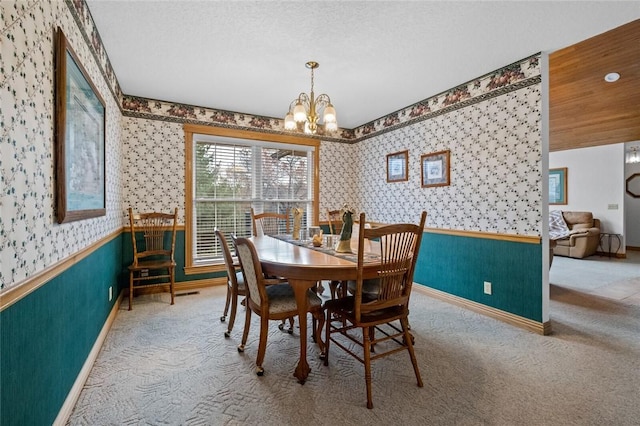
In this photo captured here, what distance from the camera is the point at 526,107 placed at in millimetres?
2734

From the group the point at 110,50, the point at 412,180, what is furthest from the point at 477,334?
the point at 110,50

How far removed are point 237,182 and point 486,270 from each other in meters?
3.44

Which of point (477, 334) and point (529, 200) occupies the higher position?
point (529, 200)

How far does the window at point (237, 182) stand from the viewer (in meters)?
4.15

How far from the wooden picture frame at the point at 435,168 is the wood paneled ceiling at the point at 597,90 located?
1.53 m

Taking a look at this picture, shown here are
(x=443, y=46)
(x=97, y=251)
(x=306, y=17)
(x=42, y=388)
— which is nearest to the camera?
(x=42, y=388)

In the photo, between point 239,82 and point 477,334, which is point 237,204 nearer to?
point 239,82

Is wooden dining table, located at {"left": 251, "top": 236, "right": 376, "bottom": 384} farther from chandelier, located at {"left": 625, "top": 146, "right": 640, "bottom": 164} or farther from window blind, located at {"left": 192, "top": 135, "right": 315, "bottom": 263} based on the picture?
chandelier, located at {"left": 625, "top": 146, "right": 640, "bottom": 164}

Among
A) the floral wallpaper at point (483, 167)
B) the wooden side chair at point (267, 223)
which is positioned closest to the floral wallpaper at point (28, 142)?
the wooden side chair at point (267, 223)

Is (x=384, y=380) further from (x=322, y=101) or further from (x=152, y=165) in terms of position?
(x=152, y=165)

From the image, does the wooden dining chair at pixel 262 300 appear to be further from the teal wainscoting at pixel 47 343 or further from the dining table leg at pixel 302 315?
the teal wainscoting at pixel 47 343

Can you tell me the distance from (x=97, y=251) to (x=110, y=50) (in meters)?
1.76

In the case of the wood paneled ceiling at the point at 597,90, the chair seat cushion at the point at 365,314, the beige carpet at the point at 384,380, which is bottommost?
the beige carpet at the point at 384,380

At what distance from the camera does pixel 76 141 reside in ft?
5.99
